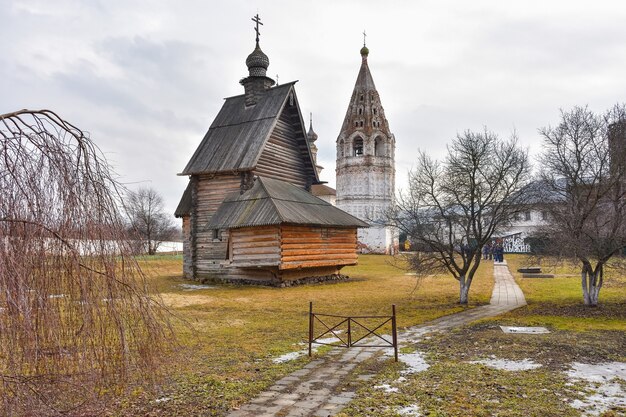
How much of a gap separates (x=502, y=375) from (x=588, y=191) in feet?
30.8

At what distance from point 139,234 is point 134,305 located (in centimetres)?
70

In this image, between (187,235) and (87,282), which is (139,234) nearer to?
(87,282)

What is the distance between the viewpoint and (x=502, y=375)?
26.9 feet

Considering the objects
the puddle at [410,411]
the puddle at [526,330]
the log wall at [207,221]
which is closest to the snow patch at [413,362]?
the puddle at [410,411]

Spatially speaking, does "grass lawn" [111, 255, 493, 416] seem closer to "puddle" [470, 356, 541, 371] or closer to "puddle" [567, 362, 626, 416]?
"puddle" [470, 356, 541, 371]

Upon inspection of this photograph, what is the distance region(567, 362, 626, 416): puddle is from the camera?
261 inches

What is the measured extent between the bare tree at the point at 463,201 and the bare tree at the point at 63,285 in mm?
14256

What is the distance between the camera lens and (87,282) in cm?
397

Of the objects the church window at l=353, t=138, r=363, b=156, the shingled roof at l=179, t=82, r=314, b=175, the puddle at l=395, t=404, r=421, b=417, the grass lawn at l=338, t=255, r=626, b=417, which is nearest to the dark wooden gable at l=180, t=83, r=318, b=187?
the shingled roof at l=179, t=82, r=314, b=175

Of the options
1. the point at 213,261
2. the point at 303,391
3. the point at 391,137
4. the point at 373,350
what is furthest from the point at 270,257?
the point at 391,137

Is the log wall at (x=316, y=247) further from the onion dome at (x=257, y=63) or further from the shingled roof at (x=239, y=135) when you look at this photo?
the onion dome at (x=257, y=63)

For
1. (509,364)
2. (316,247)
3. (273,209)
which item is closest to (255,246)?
(273,209)

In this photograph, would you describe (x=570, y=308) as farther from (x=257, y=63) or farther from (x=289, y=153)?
(x=257, y=63)

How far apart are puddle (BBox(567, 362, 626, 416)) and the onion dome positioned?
2570cm
